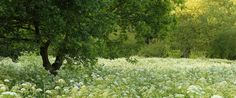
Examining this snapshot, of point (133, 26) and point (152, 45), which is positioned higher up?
point (133, 26)

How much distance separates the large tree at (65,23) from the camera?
17311 mm

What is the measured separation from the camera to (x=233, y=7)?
82312 mm

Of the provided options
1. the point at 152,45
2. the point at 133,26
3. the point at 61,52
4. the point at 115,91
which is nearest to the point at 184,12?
the point at 152,45

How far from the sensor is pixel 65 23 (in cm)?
1759

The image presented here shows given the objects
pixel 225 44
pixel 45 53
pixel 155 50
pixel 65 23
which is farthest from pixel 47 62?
pixel 155 50

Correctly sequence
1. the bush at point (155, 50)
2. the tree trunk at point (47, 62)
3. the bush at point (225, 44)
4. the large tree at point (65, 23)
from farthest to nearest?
the bush at point (155, 50)
the bush at point (225, 44)
the tree trunk at point (47, 62)
the large tree at point (65, 23)

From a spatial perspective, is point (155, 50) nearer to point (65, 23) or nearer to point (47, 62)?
point (47, 62)

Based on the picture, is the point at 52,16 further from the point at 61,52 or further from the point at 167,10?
the point at 167,10

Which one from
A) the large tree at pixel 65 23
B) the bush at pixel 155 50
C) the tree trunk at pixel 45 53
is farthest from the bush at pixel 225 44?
the tree trunk at pixel 45 53

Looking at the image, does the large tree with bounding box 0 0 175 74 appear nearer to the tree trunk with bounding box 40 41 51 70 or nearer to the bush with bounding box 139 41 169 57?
the tree trunk with bounding box 40 41 51 70

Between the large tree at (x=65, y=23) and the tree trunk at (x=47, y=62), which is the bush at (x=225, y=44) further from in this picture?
the tree trunk at (x=47, y=62)

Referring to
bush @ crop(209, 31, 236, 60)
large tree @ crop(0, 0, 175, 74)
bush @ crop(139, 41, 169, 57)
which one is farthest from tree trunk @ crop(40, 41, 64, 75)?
bush @ crop(139, 41, 169, 57)

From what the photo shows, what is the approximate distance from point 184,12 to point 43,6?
57597 mm

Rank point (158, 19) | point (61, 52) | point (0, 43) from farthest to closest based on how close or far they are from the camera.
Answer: point (158, 19) → point (61, 52) → point (0, 43)
